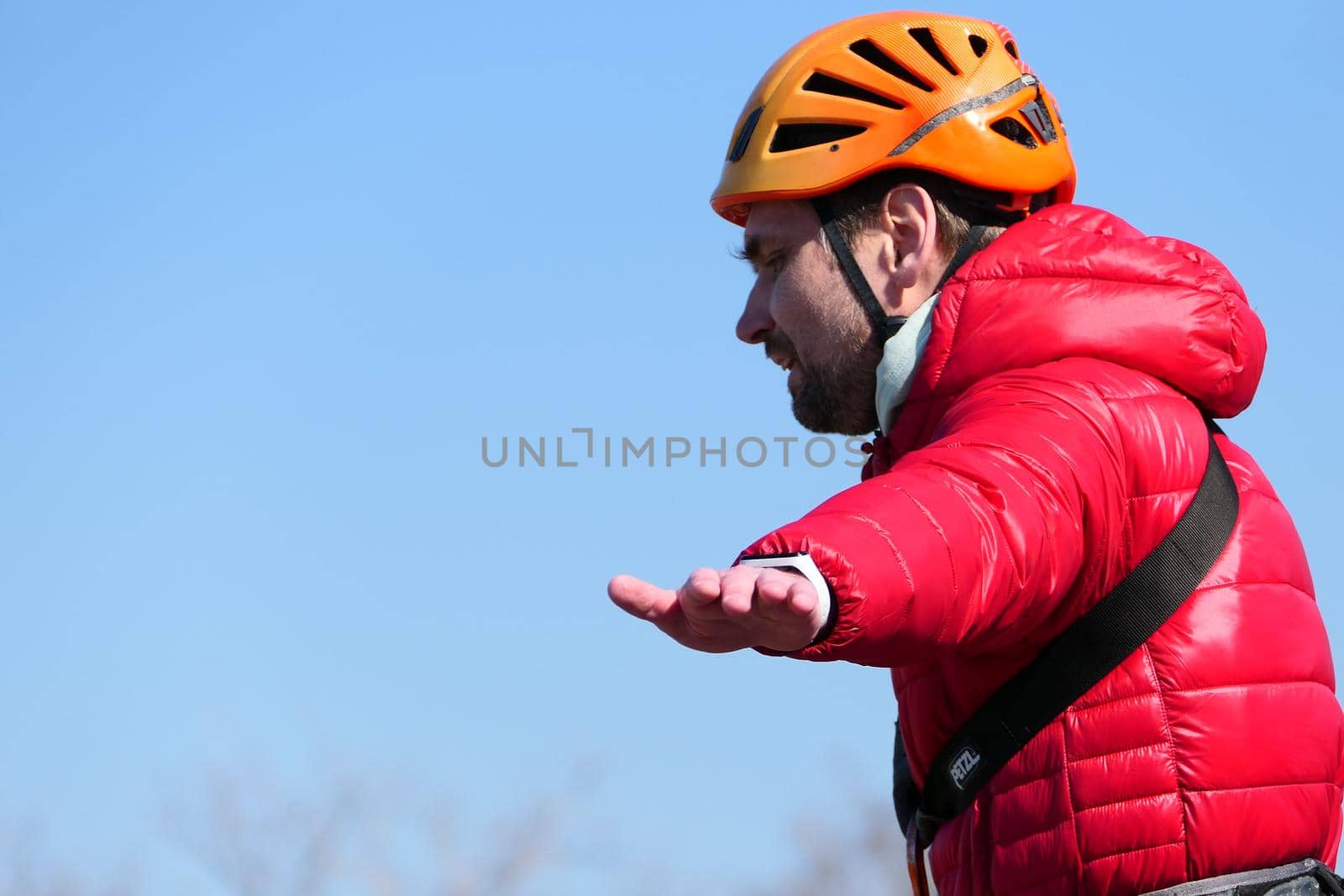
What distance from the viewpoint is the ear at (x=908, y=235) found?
4230mm

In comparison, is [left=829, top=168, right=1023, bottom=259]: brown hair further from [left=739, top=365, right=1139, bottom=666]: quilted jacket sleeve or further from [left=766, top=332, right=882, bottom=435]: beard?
[left=739, top=365, right=1139, bottom=666]: quilted jacket sleeve

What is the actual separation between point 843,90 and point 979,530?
2039 millimetres

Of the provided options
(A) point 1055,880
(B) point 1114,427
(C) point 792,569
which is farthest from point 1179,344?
(C) point 792,569

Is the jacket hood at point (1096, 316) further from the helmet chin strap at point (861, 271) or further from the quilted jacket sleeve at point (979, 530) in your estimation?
the helmet chin strap at point (861, 271)

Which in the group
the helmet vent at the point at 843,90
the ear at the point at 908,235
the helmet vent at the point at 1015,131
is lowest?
→ the ear at the point at 908,235

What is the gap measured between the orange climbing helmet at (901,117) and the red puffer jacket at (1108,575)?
Answer: 20.5 inches

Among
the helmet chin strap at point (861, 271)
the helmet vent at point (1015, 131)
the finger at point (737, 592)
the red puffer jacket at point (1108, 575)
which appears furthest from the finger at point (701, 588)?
the helmet vent at point (1015, 131)

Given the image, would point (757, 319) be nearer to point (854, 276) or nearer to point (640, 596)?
point (854, 276)

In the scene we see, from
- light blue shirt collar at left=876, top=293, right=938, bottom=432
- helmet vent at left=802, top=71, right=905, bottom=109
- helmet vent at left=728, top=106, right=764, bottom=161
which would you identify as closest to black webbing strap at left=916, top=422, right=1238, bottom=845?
light blue shirt collar at left=876, top=293, right=938, bottom=432

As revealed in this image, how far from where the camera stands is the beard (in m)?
4.38

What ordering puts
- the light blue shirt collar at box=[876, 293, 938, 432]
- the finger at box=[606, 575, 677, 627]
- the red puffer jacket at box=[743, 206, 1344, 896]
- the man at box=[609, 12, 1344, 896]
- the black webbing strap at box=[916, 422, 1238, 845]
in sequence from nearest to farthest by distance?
the finger at box=[606, 575, 677, 627], the man at box=[609, 12, 1344, 896], the red puffer jacket at box=[743, 206, 1344, 896], the black webbing strap at box=[916, 422, 1238, 845], the light blue shirt collar at box=[876, 293, 938, 432]

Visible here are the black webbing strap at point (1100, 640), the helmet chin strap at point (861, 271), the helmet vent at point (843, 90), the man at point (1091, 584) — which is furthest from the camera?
the helmet vent at point (843, 90)

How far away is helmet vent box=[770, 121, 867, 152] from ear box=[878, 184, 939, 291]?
0.21 meters

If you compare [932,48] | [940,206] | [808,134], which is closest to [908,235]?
[940,206]
